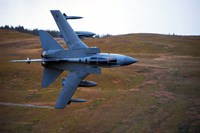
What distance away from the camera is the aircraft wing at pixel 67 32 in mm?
27578

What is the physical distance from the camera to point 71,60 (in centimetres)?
2609

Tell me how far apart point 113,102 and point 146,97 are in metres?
5.30

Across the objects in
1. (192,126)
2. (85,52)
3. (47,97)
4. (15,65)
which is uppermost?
(85,52)

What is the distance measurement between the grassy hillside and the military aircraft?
7.06 meters

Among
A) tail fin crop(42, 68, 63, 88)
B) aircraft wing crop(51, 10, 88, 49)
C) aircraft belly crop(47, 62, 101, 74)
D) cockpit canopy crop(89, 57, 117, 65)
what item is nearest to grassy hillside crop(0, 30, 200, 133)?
tail fin crop(42, 68, 63, 88)

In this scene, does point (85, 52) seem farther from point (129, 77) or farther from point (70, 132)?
point (129, 77)

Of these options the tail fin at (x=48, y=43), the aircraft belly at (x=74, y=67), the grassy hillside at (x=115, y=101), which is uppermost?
the tail fin at (x=48, y=43)

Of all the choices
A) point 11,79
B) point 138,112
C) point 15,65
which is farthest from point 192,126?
point 15,65

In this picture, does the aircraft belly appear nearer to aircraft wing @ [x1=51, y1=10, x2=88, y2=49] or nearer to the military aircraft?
the military aircraft

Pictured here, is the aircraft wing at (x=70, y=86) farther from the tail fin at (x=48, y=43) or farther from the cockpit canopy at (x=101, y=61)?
the tail fin at (x=48, y=43)

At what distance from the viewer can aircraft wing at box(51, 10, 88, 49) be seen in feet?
90.5

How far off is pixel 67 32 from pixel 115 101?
1375cm

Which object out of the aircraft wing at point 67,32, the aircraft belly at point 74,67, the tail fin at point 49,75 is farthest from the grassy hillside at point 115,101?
the aircraft wing at point 67,32

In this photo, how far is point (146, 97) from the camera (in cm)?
3938
